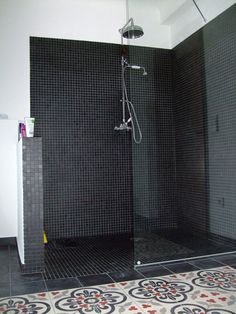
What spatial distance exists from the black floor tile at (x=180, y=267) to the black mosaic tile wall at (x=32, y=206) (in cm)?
93

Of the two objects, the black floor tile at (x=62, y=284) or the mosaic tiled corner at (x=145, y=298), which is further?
the black floor tile at (x=62, y=284)

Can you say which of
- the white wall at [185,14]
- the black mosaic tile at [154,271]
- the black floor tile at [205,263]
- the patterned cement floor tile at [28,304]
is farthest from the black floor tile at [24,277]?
the white wall at [185,14]

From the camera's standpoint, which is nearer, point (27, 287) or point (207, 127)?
point (27, 287)

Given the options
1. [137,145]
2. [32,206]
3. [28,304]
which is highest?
[137,145]

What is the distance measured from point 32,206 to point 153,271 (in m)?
0.97

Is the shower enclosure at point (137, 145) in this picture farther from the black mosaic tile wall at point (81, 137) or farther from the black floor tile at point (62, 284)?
the black floor tile at point (62, 284)

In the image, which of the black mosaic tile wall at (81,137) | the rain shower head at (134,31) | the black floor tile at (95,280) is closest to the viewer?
the black floor tile at (95,280)

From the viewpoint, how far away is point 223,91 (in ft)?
9.53

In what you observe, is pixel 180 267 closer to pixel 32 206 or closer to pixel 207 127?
pixel 32 206

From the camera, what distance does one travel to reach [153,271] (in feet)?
7.76

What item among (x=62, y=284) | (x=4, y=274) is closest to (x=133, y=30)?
(x=62, y=284)

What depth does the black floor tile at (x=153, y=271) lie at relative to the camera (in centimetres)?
230

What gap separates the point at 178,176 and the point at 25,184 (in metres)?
1.40

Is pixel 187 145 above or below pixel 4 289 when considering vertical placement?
above
